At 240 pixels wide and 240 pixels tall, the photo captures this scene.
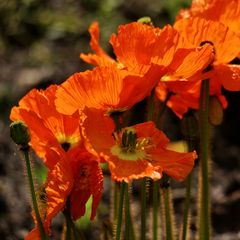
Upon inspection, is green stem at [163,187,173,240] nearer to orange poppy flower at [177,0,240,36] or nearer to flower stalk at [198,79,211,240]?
flower stalk at [198,79,211,240]

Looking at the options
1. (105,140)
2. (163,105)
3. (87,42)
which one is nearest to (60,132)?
(105,140)

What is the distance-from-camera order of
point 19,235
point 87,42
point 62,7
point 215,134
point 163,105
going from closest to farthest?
point 163,105
point 19,235
point 215,134
point 87,42
point 62,7

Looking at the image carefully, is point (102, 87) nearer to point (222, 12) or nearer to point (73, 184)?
point (73, 184)

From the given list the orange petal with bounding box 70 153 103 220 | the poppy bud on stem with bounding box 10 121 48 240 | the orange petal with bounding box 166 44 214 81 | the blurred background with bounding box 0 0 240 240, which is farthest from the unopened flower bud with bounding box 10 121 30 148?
the blurred background with bounding box 0 0 240 240

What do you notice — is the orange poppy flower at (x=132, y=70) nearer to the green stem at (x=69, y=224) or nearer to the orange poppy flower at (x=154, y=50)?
the orange poppy flower at (x=154, y=50)

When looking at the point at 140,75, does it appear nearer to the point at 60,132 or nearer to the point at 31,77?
the point at 60,132
